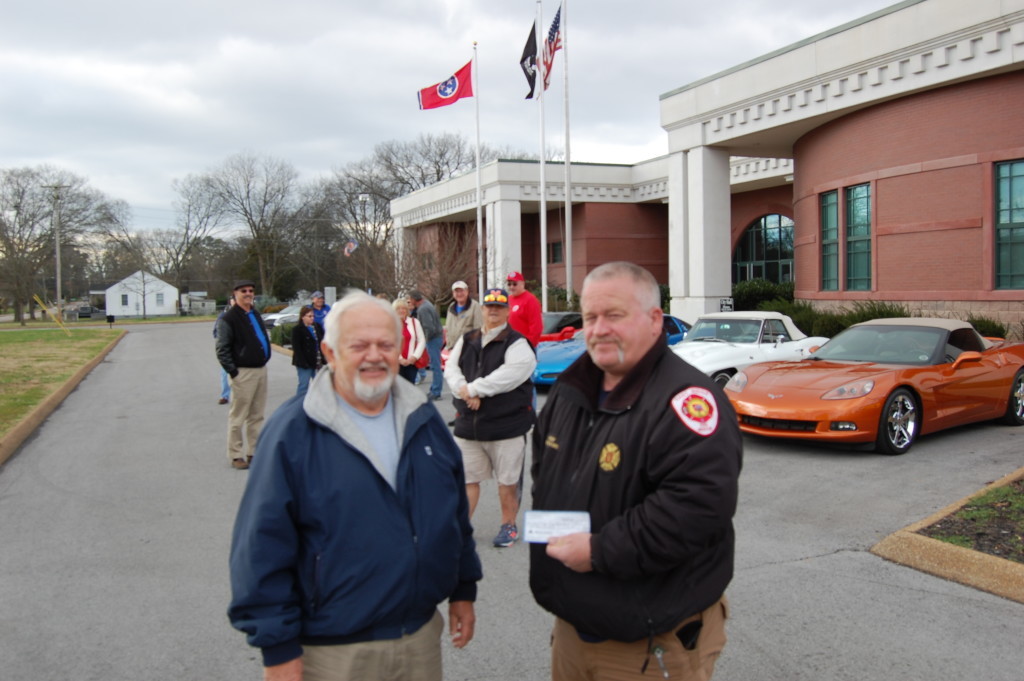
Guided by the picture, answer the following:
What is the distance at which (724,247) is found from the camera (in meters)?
22.2

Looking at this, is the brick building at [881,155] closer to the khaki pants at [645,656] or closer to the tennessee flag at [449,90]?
the tennessee flag at [449,90]

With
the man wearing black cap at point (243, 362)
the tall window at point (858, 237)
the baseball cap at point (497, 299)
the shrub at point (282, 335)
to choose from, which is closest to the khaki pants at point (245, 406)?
the man wearing black cap at point (243, 362)

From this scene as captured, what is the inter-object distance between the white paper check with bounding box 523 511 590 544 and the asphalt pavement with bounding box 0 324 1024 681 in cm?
158

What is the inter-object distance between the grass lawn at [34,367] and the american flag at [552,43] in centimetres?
1504

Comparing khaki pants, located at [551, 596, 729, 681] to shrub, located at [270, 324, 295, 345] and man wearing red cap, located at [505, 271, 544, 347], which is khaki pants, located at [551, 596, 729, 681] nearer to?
man wearing red cap, located at [505, 271, 544, 347]

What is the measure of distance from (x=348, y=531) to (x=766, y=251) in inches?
1200

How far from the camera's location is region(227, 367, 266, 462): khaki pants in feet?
26.6

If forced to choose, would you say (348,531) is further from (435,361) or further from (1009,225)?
(1009,225)

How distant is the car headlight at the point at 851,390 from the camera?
8.04 meters

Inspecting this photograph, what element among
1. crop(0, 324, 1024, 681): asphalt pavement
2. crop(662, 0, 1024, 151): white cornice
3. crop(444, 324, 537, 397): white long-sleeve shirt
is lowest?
crop(0, 324, 1024, 681): asphalt pavement

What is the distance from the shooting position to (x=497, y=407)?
5.32 metres

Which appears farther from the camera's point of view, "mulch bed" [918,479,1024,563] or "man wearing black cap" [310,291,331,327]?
"man wearing black cap" [310,291,331,327]

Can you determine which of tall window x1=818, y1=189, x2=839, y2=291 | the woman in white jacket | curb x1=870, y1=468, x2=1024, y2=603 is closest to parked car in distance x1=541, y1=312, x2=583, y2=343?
the woman in white jacket

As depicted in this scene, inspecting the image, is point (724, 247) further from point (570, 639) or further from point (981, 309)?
point (570, 639)
